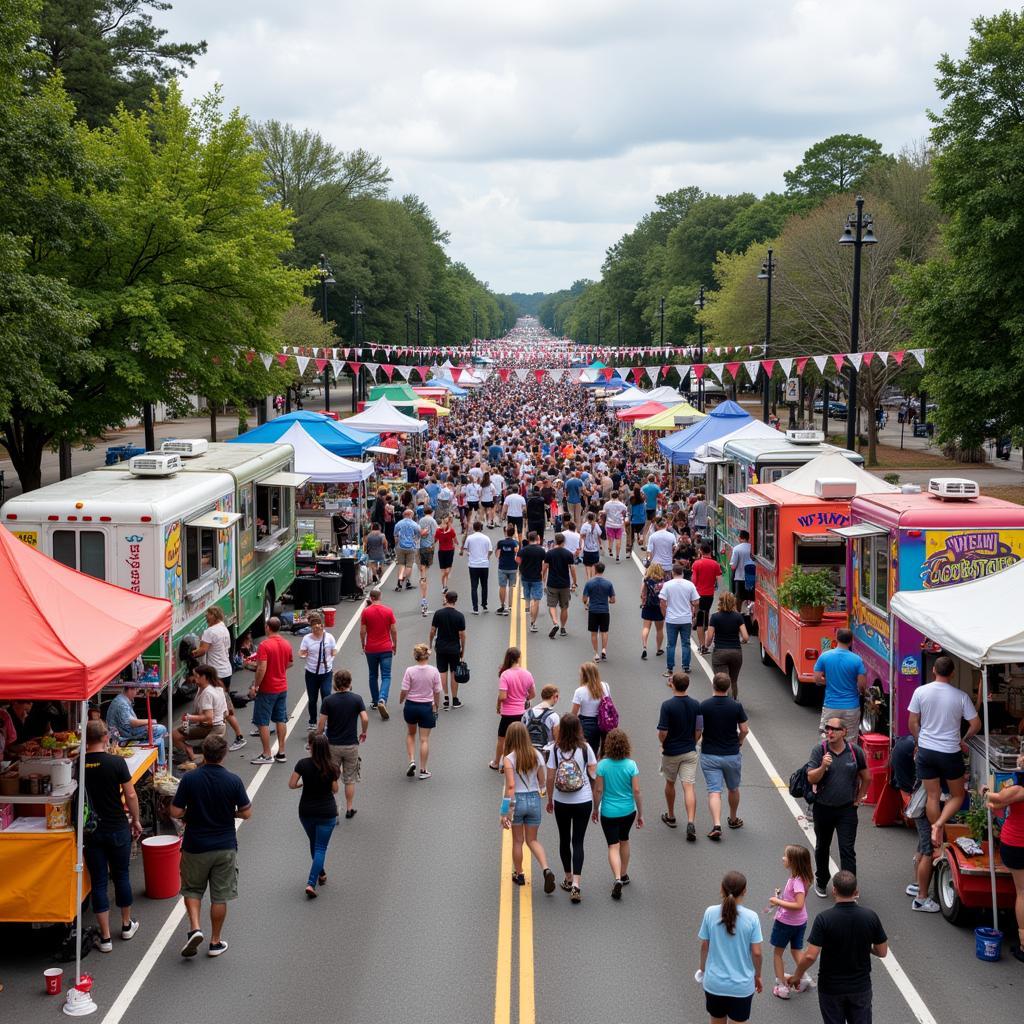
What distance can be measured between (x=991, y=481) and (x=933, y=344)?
10180mm

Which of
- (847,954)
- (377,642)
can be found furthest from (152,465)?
(847,954)

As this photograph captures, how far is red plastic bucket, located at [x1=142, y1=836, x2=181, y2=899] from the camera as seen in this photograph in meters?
10.0

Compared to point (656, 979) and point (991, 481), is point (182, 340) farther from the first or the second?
point (991, 481)

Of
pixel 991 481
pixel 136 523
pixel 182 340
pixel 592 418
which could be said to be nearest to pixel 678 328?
pixel 592 418

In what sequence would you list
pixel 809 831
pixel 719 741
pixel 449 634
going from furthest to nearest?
pixel 449 634 < pixel 809 831 < pixel 719 741

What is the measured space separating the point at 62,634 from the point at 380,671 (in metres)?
6.28

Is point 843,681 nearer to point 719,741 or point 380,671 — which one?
point 719,741

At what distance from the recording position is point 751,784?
1272cm

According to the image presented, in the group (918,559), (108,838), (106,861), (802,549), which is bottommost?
(106,861)

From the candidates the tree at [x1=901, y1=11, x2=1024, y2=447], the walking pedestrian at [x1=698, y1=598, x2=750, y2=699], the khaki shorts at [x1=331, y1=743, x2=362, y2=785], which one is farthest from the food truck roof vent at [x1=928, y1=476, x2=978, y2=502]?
the tree at [x1=901, y1=11, x2=1024, y2=447]

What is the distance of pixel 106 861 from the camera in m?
9.34

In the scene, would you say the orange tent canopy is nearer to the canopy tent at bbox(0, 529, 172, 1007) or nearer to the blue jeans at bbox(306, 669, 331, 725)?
the canopy tent at bbox(0, 529, 172, 1007)

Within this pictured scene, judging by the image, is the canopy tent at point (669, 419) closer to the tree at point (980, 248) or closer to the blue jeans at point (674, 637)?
the tree at point (980, 248)

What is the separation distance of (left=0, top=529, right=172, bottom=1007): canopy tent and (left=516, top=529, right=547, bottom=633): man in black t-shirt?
9.47m
